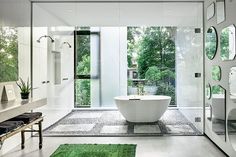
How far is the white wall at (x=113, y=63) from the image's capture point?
5445 millimetres

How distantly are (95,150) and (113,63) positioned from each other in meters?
2.08

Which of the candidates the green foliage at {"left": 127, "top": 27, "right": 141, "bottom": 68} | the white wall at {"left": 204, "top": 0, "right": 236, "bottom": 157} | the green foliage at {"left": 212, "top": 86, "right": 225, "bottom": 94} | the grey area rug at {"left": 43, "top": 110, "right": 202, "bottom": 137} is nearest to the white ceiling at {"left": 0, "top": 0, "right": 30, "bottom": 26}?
the green foliage at {"left": 127, "top": 27, "right": 141, "bottom": 68}

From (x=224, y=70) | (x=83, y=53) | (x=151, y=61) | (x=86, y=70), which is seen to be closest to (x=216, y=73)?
(x=224, y=70)

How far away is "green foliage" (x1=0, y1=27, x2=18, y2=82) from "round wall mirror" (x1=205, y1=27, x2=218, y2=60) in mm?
3138

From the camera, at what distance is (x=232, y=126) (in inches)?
138

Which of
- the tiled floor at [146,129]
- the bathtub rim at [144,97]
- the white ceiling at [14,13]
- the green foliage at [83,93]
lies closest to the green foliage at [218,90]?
the bathtub rim at [144,97]

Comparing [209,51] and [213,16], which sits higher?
[213,16]

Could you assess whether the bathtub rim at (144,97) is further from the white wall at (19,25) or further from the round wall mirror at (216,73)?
the white wall at (19,25)

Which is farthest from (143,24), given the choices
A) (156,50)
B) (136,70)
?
(136,70)

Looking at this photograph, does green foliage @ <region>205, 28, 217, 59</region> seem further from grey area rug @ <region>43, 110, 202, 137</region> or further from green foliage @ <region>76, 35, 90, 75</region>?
green foliage @ <region>76, 35, 90, 75</region>

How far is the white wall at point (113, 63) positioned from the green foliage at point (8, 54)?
1.89 metres

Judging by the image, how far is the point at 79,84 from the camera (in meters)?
5.59

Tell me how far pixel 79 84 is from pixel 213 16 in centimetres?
286

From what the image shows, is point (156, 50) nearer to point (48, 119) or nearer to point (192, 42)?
point (192, 42)
